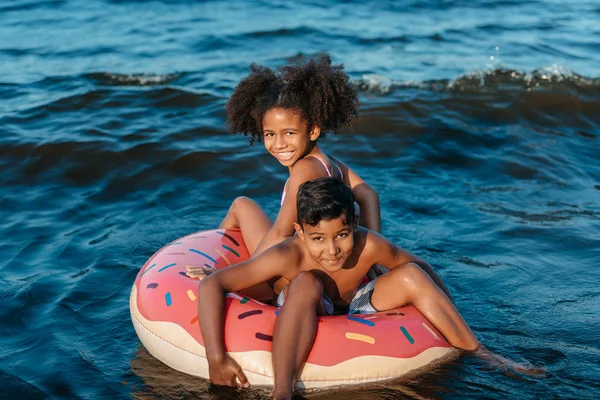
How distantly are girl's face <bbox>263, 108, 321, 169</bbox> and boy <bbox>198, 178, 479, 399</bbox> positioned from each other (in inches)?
26.8

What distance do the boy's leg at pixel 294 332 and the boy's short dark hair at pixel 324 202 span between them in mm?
361

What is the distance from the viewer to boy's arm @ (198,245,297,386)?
425 cm

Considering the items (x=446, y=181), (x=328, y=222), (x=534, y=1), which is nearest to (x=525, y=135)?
(x=446, y=181)

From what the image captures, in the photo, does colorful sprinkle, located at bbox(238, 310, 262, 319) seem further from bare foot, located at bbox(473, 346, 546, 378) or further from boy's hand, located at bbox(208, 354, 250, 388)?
bare foot, located at bbox(473, 346, 546, 378)

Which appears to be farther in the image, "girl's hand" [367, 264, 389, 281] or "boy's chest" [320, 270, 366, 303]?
"girl's hand" [367, 264, 389, 281]

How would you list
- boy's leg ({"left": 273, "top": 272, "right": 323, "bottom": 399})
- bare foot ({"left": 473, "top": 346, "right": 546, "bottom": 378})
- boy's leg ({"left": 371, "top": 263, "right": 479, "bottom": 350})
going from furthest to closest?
bare foot ({"left": 473, "top": 346, "right": 546, "bottom": 378}) → boy's leg ({"left": 371, "top": 263, "right": 479, "bottom": 350}) → boy's leg ({"left": 273, "top": 272, "right": 323, "bottom": 399})

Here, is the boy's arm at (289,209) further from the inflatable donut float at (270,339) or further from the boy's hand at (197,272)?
the inflatable donut float at (270,339)

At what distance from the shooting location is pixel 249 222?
5402 mm

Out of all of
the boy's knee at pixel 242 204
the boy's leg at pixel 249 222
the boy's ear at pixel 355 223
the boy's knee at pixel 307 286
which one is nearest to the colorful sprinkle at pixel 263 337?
the boy's knee at pixel 307 286

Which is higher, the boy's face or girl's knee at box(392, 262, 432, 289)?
the boy's face

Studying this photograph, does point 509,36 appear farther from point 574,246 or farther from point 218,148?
point 574,246

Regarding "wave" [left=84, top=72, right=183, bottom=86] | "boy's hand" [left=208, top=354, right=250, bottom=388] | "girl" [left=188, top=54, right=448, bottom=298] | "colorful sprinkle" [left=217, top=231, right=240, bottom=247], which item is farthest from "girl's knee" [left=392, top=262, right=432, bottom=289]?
"wave" [left=84, top=72, right=183, bottom=86]

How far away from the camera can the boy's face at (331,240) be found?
4.23 m

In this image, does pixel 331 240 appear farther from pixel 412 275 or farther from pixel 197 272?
pixel 197 272
